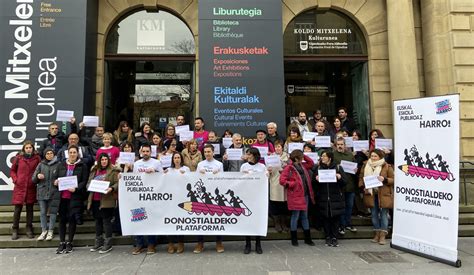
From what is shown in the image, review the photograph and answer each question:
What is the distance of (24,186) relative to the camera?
24.6 ft

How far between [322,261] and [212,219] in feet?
6.95

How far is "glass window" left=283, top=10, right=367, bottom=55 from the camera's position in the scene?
1220 cm

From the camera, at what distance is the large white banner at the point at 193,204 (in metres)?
6.68

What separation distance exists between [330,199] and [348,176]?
2.61 ft

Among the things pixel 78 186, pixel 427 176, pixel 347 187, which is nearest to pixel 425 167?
pixel 427 176

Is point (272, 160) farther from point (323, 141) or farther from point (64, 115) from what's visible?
point (64, 115)

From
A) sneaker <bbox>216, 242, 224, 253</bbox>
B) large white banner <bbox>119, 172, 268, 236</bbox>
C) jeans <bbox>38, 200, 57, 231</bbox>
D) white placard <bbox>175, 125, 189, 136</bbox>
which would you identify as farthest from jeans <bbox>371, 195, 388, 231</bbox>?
jeans <bbox>38, 200, 57, 231</bbox>

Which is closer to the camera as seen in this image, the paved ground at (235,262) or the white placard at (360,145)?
the paved ground at (235,262)

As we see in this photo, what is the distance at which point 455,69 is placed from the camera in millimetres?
11039

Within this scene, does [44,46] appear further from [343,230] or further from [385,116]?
[385,116]

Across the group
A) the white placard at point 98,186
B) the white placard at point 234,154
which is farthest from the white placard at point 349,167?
the white placard at point 98,186

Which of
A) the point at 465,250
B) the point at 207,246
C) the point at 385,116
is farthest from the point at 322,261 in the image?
the point at 385,116

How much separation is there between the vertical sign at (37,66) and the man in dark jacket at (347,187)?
274 inches

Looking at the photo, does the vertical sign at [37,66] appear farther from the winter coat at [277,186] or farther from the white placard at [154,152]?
the winter coat at [277,186]
